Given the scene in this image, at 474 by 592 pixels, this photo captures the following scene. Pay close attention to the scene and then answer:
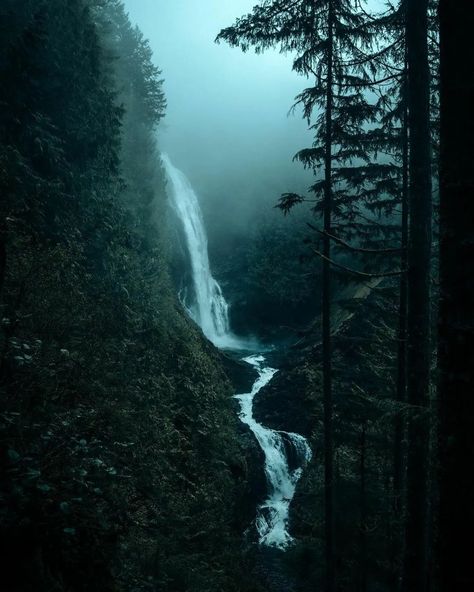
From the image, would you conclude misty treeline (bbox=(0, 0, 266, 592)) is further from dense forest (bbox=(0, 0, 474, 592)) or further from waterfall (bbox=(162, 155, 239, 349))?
waterfall (bbox=(162, 155, 239, 349))

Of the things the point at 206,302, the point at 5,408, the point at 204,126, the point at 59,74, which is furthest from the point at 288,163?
the point at 5,408

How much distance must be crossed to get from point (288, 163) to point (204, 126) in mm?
25924

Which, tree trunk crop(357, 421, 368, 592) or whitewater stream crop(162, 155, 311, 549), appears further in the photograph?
whitewater stream crop(162, 155, 311, 549)

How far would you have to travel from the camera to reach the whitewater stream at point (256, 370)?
58.1 ft

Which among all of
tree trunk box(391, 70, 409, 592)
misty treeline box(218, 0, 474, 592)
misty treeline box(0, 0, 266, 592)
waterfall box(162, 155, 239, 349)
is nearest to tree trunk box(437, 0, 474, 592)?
misty treeline box(218, 0, 474, 592)

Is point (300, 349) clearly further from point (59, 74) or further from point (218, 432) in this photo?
point (59, 74)

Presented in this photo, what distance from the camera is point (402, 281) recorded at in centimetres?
1053

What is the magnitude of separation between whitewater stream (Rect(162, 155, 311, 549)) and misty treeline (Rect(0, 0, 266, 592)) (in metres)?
1.49

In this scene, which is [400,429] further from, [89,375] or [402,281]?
[89,375]

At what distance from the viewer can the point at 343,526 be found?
1165cm

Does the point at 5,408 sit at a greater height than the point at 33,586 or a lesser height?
greater

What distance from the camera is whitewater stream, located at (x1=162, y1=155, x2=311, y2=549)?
17.7 m

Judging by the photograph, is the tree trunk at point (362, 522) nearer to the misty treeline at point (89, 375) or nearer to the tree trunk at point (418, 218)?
the misty treeline at point (89, 375)

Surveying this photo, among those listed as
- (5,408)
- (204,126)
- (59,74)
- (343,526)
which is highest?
(204,126)
